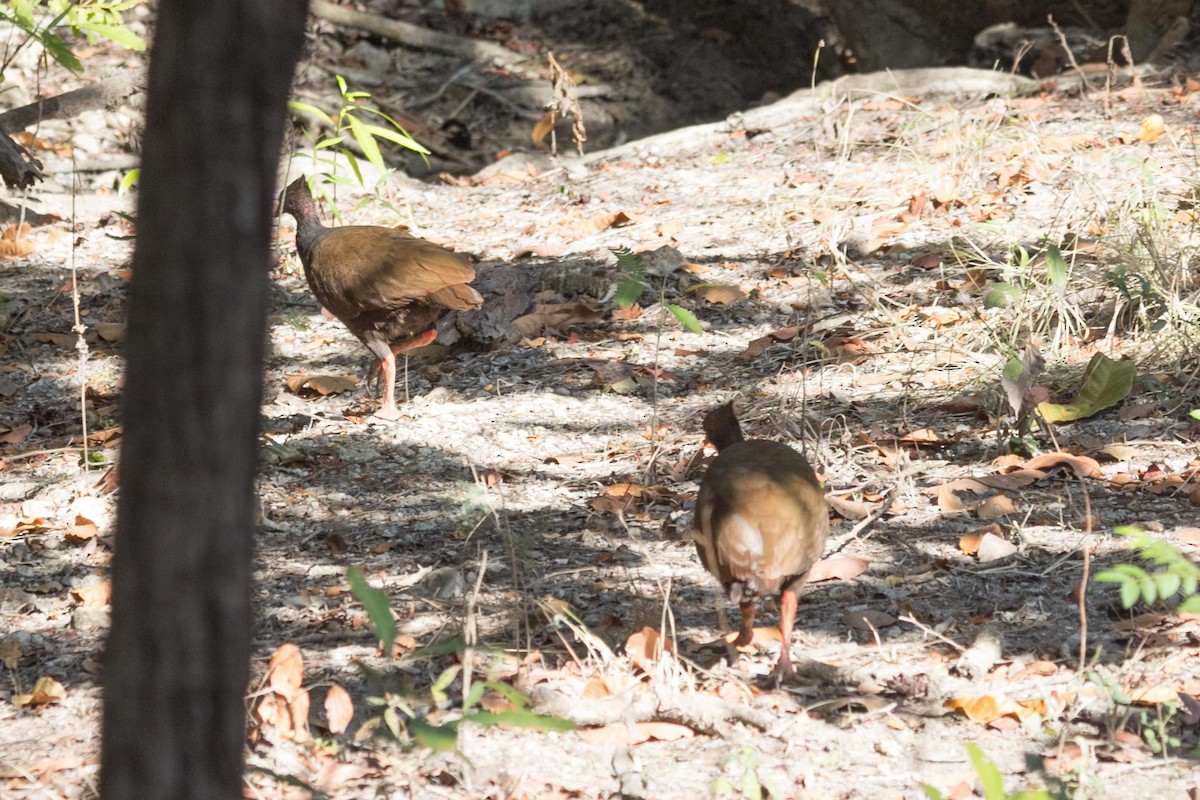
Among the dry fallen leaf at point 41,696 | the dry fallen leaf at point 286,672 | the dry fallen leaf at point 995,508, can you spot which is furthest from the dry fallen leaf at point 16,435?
the dry fallen leaf at point 995,508

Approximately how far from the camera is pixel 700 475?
4.81 meters

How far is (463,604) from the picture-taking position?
12.3 feet

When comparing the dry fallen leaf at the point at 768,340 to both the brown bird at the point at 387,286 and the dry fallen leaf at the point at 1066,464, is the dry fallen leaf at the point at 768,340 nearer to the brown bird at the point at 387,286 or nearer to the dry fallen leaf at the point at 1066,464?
the brown bird at the point at 387,286

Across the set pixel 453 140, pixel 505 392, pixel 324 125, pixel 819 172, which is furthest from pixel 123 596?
pixel 453 140

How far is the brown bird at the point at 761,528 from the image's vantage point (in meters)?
3.17

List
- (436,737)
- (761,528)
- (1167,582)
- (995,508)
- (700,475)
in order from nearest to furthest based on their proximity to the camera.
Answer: (436,737), (1167,582), (761,528), (995,508), (700,475)

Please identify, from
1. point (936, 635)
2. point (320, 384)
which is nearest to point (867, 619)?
point (936, 635)

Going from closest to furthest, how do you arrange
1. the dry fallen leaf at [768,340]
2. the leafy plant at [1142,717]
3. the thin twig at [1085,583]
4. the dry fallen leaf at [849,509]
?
the leafy plant at [1142,717], the thin twig at [1085,583], the dry fallen leaf at [849,509], the dry fallen leaf at [768,340]

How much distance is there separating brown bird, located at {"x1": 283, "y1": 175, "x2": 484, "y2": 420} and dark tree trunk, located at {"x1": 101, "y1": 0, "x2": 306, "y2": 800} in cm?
351

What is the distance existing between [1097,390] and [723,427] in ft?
5.77

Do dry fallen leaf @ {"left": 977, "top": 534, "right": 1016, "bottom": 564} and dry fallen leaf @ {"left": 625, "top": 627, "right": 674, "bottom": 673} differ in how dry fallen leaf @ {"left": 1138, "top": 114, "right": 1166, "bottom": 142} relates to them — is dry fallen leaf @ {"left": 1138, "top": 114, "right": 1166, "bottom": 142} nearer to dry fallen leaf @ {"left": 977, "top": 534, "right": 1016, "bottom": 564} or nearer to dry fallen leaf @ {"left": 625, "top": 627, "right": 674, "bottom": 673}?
dry fallen leaf @ {"left": 977, "top": 534, "right": 1016, "bottom": 564}

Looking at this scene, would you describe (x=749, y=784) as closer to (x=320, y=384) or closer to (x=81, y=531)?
(x=81, y=531)

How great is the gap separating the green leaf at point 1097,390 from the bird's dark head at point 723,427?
1484mm

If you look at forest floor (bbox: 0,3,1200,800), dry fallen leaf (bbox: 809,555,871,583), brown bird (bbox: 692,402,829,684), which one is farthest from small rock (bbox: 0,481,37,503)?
dry fallen leaf (bbox: 809,555,871,583)
